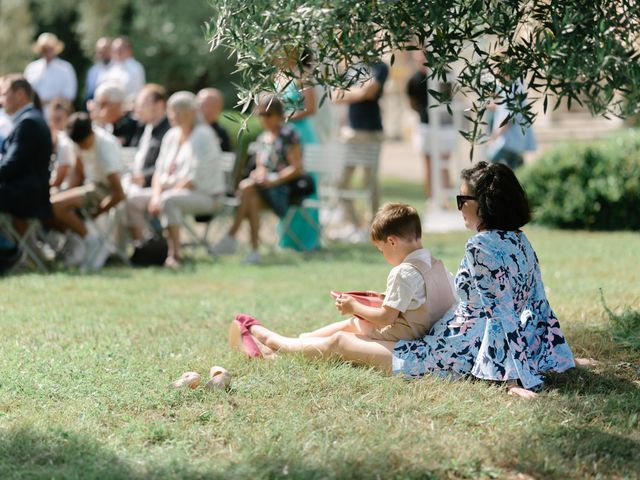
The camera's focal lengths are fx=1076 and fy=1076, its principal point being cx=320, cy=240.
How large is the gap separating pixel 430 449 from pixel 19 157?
20.8 ft

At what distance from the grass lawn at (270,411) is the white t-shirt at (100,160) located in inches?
112

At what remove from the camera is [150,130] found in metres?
12.0

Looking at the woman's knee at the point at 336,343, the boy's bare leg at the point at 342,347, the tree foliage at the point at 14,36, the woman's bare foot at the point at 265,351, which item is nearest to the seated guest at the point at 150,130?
the woman's bare foot at the point at 265,351

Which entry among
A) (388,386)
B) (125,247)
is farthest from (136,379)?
(125,247)

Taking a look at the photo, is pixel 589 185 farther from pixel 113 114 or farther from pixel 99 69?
pixel 99 69

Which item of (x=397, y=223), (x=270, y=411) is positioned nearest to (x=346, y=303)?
(x=397, y=223)

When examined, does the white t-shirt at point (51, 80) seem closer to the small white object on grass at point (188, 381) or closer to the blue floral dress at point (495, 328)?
the small white object on grass at point (188, 381)

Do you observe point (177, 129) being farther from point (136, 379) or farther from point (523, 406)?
point (523, 406)

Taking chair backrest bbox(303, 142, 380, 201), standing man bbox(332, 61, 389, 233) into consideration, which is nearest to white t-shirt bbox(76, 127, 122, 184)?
chair backrest bbox(303, 142, 380, 201)

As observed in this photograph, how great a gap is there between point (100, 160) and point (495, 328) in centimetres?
626

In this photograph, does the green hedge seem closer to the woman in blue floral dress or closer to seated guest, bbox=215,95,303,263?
seated guest, bbox=215,95,303,263

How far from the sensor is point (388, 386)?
561cm

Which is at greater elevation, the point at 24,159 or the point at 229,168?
the point at 24,159

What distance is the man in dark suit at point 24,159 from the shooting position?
9859mm
